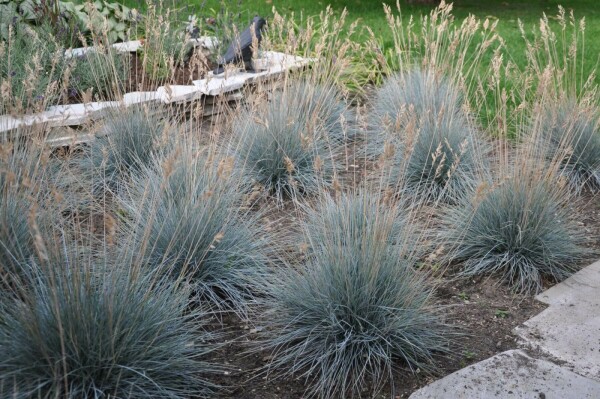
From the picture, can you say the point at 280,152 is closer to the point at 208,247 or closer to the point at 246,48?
the point at 208,247

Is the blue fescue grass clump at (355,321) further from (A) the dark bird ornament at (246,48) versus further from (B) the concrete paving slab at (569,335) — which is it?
(A) the dark bird ornament at (246,48)

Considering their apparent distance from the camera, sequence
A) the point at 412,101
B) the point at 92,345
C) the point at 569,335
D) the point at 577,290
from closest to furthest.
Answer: the point at 92,345, the point at 569,335, the point at 577,290, the point at 412,101

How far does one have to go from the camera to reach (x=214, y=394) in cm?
294

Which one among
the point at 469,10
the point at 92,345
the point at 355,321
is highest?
the point at 92,345

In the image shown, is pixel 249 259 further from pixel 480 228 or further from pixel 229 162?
pixel 480 228

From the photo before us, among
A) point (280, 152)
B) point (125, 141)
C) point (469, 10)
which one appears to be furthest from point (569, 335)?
point (469, 10)

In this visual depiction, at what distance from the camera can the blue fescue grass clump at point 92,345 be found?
101 inches

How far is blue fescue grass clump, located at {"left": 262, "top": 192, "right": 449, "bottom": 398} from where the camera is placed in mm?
3066

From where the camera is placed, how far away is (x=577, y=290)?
12.5 ft

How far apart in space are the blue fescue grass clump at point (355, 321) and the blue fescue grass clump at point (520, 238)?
0.79 metres

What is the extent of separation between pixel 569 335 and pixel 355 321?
1.03 meters

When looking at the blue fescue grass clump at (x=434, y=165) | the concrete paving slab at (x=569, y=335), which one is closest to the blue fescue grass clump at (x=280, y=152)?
the blue fescue grass clump at (x=434, y=165)

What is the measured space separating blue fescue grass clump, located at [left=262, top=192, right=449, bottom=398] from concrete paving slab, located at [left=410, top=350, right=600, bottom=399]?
170 mm

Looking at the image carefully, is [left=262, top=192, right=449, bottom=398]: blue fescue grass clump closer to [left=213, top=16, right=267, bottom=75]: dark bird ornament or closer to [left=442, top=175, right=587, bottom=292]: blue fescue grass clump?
[left=442, top=175, right=587, bottom=292]: blue fescue grass clump
